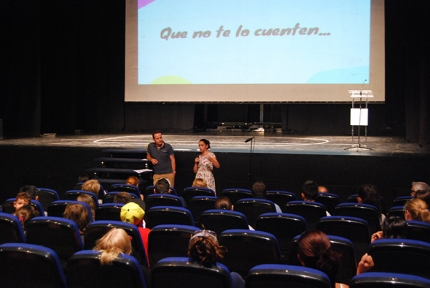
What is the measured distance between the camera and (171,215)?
4.23 m

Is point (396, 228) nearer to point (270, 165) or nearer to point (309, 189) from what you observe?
point (309, 189)

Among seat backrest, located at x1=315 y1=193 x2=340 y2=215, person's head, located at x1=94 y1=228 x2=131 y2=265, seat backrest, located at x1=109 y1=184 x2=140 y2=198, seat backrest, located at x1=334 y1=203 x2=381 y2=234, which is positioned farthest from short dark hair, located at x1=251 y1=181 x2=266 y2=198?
person's head, located at x1=94 y1=228 x2=131 y2=265

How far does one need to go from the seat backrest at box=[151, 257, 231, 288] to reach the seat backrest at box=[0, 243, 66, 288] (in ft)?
2.13

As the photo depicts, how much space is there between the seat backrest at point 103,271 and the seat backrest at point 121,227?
66 cm

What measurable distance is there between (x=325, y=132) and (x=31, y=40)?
27.1ft

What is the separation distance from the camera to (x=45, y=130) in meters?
14.3

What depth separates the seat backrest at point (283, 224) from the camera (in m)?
3.87

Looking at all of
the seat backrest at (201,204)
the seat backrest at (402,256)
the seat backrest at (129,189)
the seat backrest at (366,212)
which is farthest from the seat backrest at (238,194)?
the seat backrest at (402,256)

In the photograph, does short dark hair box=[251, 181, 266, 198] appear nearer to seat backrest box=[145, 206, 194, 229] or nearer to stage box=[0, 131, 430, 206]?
seat backrest box=[145, 206, 194, 229]

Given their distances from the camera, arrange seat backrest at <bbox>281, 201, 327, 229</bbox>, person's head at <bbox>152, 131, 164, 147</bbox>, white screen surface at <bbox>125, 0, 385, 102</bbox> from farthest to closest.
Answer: white screen surface at <bbox>125, 0, 385, 102</bbox> → person's head at <bbox>152, 131, 164, 147</bbox> → seat backrest at <bbox>281, 201, 327, 229</bbox>

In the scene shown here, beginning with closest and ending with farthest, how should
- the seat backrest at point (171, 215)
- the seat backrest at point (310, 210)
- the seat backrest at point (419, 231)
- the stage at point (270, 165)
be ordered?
1. the seat backrest at point (419, 231)
2. the seat backrest at point (171, 215)
3. the seat backrest at point (310, 210)
4. the stage at point (270, 165)

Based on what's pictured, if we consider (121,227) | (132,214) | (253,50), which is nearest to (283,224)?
(132,214)

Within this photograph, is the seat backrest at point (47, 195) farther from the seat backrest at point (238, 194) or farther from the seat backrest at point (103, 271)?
the seat backrest at point (103, 271)

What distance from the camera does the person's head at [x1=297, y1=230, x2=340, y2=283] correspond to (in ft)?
7.89
